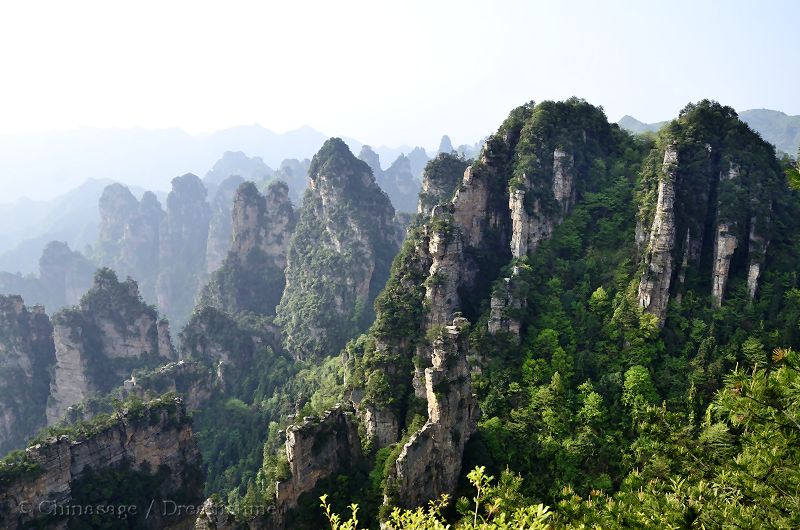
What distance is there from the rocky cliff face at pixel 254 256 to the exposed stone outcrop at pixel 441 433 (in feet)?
215

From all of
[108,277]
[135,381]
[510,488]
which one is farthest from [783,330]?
[108,277]

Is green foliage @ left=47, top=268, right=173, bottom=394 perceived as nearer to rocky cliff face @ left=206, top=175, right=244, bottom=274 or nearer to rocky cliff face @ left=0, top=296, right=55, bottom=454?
rocky cliff face @ left=0, top=296, right=55, bottom=454

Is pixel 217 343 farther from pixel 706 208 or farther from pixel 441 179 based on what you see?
pixel 706 208

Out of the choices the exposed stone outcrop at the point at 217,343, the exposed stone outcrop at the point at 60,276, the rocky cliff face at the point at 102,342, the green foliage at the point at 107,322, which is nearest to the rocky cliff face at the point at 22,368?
the rocky cliff face at the point at 102,342

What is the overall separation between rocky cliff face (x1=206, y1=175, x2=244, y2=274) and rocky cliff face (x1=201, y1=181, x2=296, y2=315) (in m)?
22.0

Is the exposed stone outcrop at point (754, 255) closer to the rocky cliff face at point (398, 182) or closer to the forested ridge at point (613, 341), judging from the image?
the forested ridge at point (613, 341)

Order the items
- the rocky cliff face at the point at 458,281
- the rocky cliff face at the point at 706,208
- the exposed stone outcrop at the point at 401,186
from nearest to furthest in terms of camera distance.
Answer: the rocky cliff face at the point at 458,281 < the rocky cliff face at the point at 706,208 < the exposed stone outcrop at the point at 401,186

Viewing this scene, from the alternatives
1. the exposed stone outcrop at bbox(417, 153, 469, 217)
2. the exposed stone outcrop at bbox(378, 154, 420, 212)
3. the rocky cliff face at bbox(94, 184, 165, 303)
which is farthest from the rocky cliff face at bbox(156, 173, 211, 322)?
the exposed stone outcrop at bbox(417, 153, 469, 217)

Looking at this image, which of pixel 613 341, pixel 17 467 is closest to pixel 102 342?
pixel 17 467

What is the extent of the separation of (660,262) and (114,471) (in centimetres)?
4020

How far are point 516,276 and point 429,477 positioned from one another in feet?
53.0

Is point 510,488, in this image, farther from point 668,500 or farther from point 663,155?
point 663,155

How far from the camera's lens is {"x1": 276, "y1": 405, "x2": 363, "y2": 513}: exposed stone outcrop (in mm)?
30031

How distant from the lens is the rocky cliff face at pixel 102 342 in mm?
66000
